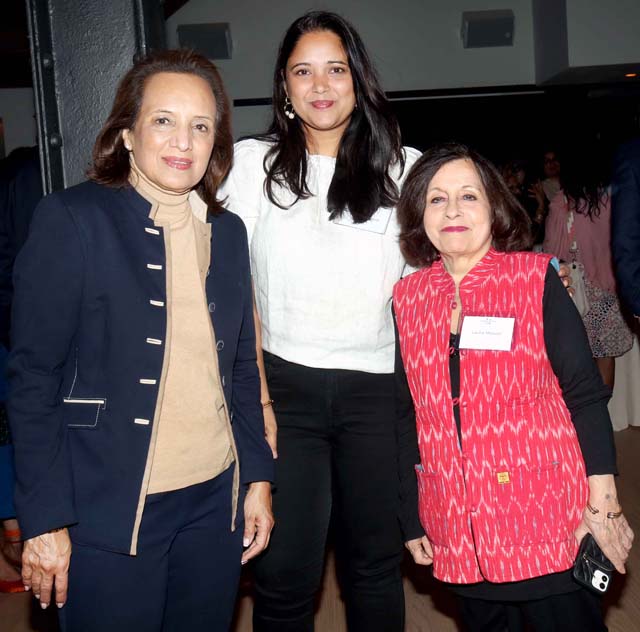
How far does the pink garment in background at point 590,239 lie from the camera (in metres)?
4.63

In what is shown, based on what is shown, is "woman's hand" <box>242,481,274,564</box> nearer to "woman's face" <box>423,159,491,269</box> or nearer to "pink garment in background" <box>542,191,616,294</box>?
"woman's face" <box>423,159,491,269</box>

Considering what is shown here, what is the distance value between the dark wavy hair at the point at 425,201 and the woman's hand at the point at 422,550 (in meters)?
0.71

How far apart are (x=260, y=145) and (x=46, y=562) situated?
3.99 feet

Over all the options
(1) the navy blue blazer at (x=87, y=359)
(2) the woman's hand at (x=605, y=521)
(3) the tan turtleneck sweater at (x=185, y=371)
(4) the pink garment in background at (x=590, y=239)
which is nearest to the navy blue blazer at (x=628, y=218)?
(2) the woman's hand at (x=605, y=521)

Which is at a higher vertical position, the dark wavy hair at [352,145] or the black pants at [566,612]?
the dark wavy hair at [352,145]

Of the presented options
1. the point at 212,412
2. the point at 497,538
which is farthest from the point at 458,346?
the point at 212,412

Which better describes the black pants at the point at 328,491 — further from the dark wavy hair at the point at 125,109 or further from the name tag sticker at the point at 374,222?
the dark wavy hair at the point at 125,109

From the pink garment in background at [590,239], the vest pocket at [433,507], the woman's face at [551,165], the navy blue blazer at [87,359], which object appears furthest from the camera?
the woman's face at [551,165]

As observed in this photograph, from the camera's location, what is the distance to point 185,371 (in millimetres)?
1482

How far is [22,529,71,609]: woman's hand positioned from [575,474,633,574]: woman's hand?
1.09 meters

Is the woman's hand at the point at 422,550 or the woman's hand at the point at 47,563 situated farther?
the woman's hand at the point at 422,550

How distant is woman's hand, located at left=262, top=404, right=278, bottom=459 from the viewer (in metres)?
1.91

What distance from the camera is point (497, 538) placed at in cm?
162

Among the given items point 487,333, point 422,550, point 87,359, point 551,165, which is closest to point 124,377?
point 87,359
